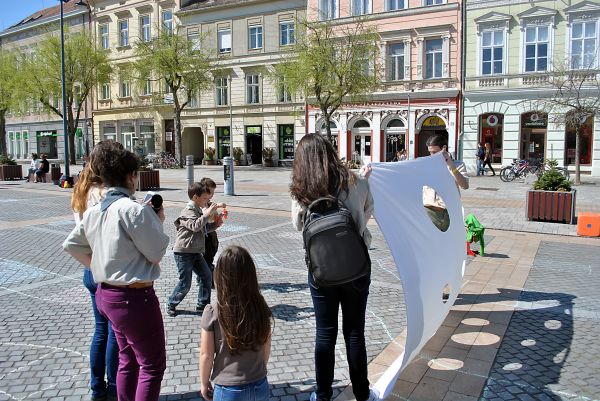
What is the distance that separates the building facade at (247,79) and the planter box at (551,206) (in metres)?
24.2

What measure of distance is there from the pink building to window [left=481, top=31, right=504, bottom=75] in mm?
1370

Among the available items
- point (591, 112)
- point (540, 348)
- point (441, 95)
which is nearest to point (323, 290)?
point (540, 348)

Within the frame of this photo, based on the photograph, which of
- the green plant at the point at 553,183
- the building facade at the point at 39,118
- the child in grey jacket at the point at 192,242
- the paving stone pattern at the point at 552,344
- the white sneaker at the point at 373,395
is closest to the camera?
the white sneaker at the point at 373,395

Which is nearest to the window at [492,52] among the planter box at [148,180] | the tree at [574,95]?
the tree at [574,95]

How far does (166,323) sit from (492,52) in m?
27.2

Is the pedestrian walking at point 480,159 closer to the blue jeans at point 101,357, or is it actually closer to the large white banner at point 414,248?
the large white banner at point 414,248

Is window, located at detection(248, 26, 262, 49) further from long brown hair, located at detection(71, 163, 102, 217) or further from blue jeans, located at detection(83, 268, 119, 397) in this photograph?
blue jeans, located at detection(83, 268, 119, 397)

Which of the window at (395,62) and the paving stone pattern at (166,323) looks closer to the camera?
the paving stone pattern at (166,323)

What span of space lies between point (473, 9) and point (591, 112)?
34.3 ft

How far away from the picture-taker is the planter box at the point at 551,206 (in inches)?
453

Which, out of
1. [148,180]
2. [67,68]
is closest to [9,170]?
[148,180]

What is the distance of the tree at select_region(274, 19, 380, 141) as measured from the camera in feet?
91.0

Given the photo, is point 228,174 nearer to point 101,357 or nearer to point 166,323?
point 166,323

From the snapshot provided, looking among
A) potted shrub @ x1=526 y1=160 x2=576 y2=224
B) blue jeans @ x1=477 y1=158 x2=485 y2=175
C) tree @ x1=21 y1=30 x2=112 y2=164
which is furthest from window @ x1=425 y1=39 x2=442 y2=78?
tree @ x1=21 y1=30 x2=112 y2=164
